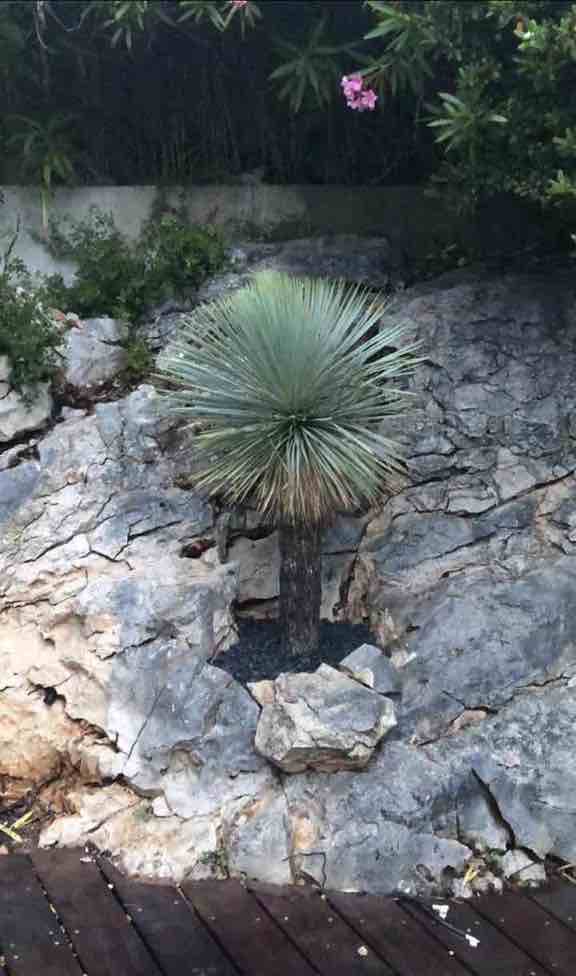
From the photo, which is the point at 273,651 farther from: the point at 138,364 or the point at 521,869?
the point at 138,364

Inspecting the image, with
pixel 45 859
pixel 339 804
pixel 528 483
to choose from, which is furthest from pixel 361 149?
pixel 45 859

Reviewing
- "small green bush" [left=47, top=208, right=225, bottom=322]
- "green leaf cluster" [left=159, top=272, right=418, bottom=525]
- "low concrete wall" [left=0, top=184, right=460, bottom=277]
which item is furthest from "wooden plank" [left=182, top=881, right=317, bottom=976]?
"low concrete wall" [left=0, top=184, right=460, bottom=277]

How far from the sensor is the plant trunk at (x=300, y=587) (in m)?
4.39

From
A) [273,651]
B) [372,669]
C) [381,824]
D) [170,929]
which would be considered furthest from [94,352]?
[170,929]

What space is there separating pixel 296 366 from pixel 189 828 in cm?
188

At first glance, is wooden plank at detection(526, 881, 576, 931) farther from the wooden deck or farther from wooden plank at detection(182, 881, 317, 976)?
wooden plank at detection(182, 881, 317, 976)

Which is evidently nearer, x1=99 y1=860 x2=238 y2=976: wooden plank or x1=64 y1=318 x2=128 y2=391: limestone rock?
x1=99 y1=860 x2=238 y2=976: wooden plank

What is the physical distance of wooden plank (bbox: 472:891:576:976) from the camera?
11.0 feet

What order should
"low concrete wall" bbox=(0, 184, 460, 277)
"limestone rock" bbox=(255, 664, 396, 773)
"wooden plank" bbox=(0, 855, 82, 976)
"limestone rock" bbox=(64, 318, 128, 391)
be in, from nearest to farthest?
"wooden plank" bbox=(0, 855, 82, 976), "limestone rock" bbox=(255, 664, 396, 773), "limestone rock" bbox=(64, 318, 128, 391), "low concrete wall" bbox=(0, 184, 460, 277)

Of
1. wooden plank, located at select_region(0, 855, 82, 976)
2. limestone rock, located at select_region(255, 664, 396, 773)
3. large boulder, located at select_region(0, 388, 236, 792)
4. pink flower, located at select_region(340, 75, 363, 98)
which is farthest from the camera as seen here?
pink flower, located at select_region(340, 75, 363, 98)

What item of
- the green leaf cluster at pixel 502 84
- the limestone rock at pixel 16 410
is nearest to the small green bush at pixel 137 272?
the limestone rock at pixel 16 410

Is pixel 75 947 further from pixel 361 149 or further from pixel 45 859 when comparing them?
pixel 361 149

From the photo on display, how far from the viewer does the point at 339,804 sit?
3.93 m

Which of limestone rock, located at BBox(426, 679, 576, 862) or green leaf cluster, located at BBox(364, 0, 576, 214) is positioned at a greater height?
green leaf cluster, located at BBox(364, 0, 576, 214)
